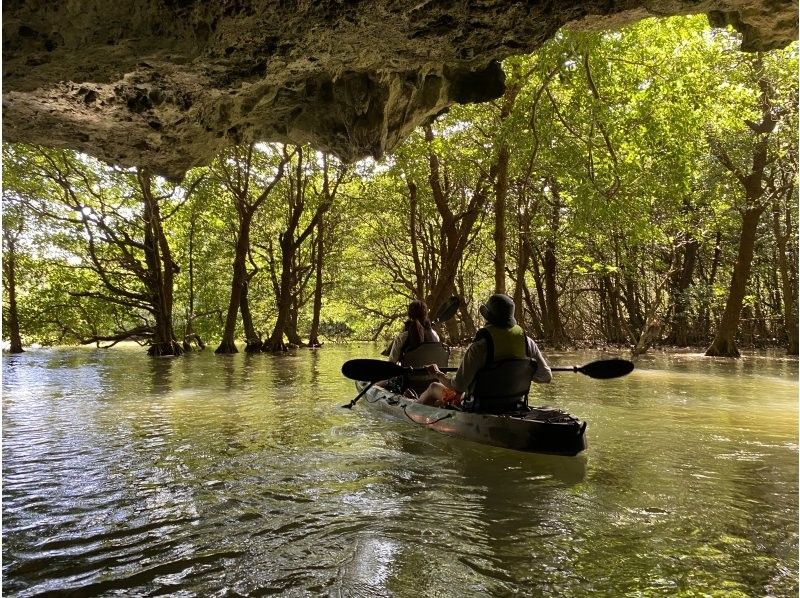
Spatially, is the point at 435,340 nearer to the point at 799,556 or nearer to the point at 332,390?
the point at 332,390

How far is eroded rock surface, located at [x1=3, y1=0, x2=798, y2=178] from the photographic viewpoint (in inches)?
175

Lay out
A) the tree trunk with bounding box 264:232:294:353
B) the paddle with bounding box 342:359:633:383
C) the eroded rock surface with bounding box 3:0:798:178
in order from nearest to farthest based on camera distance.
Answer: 1. the eroded rock surface with bounding box 3:0:798:178
2. the paddle with bounding box 342:359:633:383
3. the tree trunk with bounding box 264:232:294:353

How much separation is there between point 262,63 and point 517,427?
435cm

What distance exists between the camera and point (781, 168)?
771 inches

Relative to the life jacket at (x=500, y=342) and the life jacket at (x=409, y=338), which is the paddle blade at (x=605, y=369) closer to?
A: the life jacket at (x=500, y=342)

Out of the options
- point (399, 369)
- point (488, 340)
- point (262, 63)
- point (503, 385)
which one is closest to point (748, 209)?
point (399, 369)

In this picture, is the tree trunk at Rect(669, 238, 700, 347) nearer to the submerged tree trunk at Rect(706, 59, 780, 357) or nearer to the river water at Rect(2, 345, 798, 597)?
the submerged tree trunk at Rect(706, 59, 780, 357)

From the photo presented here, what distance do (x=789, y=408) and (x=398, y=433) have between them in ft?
20.5

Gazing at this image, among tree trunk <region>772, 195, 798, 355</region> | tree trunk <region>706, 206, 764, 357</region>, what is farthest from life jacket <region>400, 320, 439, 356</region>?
tree trunk <region>772, 195, 798, 355</region>

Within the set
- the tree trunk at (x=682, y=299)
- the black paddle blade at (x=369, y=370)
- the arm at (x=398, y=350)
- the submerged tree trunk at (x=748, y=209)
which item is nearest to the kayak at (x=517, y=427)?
the black paddle blade at (x=369, y=370)

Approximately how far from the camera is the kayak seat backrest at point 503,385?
236 inches

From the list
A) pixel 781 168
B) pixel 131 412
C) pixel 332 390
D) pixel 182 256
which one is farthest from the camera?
pixel 182 256

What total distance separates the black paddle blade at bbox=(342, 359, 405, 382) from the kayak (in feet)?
1.99

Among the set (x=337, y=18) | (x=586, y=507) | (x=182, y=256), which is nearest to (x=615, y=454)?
(x=586, y=507)
